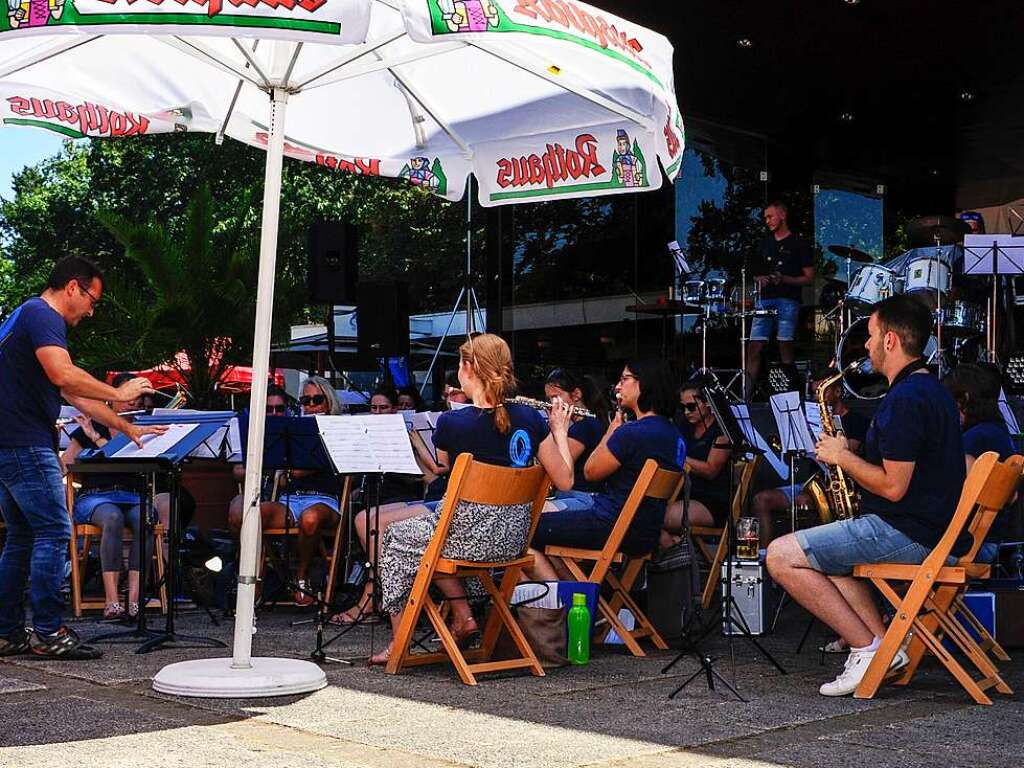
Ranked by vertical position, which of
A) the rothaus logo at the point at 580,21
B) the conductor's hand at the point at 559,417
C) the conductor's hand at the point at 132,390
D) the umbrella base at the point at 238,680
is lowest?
the umbrella base at the point at 238,680

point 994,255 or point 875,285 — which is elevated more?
point 994,255

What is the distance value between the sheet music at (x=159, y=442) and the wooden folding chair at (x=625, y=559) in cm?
207

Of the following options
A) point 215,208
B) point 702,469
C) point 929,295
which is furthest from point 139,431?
point 215,208

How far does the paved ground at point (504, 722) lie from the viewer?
14.3 feet

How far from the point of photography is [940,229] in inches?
483

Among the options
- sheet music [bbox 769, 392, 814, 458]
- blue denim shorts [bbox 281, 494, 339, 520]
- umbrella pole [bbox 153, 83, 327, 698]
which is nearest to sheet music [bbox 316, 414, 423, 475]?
umbrella pole [bbox 153, 83, 327, 698]

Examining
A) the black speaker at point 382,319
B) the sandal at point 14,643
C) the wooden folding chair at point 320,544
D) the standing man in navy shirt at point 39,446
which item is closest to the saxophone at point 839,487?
the wooden folding chair at point 320,544

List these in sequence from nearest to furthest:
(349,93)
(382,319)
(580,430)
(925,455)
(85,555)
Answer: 1. (925,455)
2. (349,93)
3. (580,430)
4. (85,555)
5. (382,319)

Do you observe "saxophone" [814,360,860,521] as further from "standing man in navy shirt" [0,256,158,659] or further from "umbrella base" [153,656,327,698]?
"standing man in navy shirt" [0,256,158,659]

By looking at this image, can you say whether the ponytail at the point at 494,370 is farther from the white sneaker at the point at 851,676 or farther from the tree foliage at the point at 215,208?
the tree foliage at the point at 215,208

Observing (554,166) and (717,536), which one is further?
(717,536)

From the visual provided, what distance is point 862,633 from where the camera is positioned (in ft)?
19.1

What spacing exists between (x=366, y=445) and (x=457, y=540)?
0.95 m

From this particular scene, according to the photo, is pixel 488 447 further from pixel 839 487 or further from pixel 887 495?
pixel 839 487
